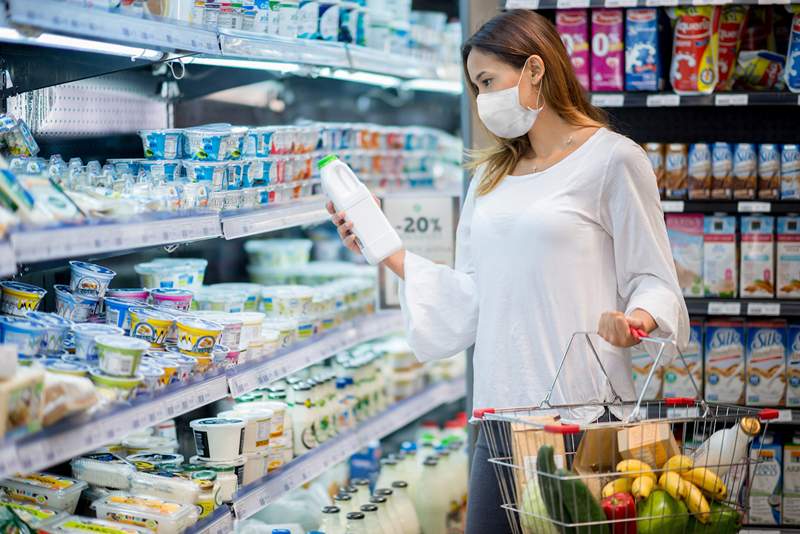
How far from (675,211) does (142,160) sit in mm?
1888

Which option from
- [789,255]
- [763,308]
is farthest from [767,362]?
[789,255]

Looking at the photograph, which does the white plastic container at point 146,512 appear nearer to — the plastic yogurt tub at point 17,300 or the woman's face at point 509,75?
the plastic yogurt tub at point 17,300

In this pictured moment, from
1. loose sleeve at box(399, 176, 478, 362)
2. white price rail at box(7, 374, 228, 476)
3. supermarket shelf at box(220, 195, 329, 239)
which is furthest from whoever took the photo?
supermarket shelf at box(220, 195, 329, 239)

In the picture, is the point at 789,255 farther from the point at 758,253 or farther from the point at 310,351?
the point at 310,351

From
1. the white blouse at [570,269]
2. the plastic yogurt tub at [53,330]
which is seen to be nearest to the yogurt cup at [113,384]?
the plastic yogurt tub at [53,330]

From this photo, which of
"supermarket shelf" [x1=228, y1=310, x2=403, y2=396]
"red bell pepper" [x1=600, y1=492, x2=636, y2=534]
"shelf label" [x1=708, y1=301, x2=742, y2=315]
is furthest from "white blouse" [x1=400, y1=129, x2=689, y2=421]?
"shelf label" [x1=708, y1=301, x2=742, y2=315]

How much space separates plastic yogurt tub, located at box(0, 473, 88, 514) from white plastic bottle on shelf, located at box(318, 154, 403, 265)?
0.93m

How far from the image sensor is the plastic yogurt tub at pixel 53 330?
2164 millimetres

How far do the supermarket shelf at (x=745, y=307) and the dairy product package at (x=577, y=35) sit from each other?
0.90 m

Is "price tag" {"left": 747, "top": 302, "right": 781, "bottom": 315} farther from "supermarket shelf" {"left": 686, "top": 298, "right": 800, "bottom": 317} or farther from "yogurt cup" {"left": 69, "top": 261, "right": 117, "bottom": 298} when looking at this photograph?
"yogurt cup" {"left": 69, "top": 261, "right": 117, "bottom": 298}

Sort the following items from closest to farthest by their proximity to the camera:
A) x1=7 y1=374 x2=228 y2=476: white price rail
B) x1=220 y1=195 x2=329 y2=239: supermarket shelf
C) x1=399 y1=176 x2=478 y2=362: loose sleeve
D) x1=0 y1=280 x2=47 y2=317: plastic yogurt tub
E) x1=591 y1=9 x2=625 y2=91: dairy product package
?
x1=7 y1=374 x2=228 y2=476: white price rail → x1=0 y1=280 x2=47 y2=317: plastic yogurt tub → x1=399 y1=176 x2=478 y2=362: loose sleeve → x1=220 y1=195 x2=329 y2=239: supermarket shelf → x1=591 y1=9 x2=625 y2=91: dairy product package

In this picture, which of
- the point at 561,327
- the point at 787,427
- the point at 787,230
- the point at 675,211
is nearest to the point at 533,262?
the point at 561,327

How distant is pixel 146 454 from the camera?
2783mm

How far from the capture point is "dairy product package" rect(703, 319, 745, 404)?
3.68m
